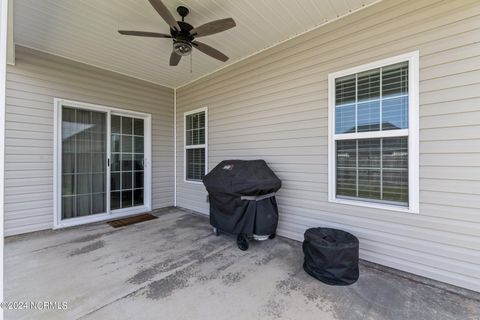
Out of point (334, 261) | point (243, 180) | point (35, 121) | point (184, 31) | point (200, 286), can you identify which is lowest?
point (200, 286)

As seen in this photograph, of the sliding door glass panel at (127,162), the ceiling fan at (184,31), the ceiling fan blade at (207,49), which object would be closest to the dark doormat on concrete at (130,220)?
the sliding door glass panel at (127,162)

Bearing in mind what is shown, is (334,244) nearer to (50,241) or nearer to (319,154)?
(319,154)

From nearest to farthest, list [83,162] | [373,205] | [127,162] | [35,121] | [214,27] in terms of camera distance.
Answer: [214,27]
[373,205]
[35,121]
[83,162]
[127,162]

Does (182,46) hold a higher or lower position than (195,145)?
higher

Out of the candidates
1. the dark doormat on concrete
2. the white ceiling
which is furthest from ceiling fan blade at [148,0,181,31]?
the dark doormat on concrete

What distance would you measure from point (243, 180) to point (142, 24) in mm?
2470

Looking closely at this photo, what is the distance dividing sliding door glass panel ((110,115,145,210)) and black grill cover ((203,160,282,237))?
2.47 meters

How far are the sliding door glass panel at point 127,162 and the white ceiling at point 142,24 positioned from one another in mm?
1292

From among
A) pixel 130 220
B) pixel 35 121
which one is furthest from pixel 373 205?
pixel 35 121

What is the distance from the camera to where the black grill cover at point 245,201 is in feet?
9.01

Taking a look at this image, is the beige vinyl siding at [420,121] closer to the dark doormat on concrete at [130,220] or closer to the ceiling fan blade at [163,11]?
the ceiling fan blade at [163,11]

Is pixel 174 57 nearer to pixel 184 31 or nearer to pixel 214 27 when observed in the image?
pixel 184 31

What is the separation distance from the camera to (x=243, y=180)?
9.01 feet

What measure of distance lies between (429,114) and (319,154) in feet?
Result: 3.84
